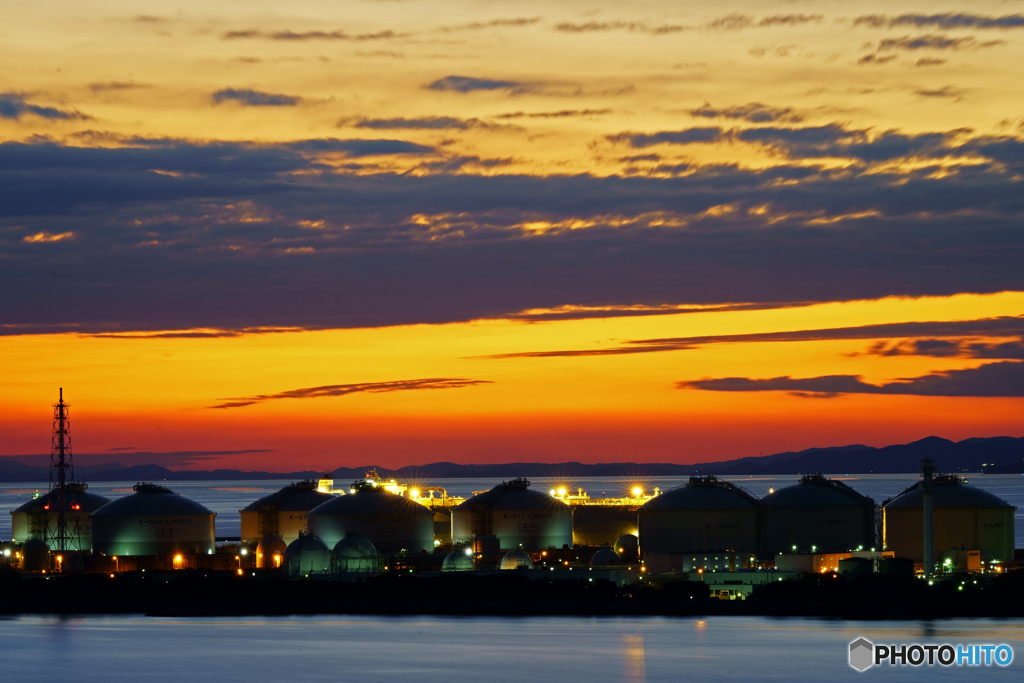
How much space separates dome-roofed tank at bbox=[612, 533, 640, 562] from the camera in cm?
8212

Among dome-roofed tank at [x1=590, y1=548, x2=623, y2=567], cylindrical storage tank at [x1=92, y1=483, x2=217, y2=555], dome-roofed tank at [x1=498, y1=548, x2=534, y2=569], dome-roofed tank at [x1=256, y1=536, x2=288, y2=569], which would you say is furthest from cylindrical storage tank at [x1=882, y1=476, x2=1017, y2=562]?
cylindrical storage tank at [x1=92, y1=483, x2=217, y2=555]

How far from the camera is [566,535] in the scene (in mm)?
83938

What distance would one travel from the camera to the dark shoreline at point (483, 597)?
232 feet

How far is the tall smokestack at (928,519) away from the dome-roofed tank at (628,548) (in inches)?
597

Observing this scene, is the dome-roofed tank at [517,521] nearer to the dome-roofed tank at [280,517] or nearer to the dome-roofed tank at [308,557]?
the dome-roofed tank at [280,517]

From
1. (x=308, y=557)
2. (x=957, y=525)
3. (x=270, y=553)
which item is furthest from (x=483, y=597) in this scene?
(x=957, y=525)

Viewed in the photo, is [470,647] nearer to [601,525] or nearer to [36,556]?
[601,525]

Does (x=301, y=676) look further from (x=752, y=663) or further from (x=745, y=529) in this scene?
(x=745, y=529)

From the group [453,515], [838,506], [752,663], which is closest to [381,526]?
[453,515]

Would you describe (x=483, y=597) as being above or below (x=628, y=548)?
below

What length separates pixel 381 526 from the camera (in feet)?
267

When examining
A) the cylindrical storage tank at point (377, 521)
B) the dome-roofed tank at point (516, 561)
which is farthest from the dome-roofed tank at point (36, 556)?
the dome-roofed tank at point (516, 561)

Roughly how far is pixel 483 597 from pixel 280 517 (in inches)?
698

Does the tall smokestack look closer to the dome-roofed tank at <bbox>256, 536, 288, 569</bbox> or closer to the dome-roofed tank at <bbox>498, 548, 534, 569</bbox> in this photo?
the dome-roofed tank at <bbox>498, 548, 534, 569</bbox>
